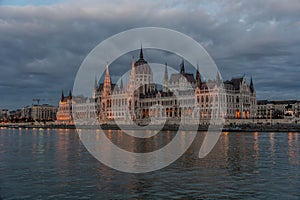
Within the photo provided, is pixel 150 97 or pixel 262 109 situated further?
pixel 262 109

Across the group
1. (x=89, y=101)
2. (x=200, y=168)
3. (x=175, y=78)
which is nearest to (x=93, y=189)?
(x=200, y=168)

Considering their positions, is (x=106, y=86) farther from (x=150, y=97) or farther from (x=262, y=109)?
(x=262, y=109)

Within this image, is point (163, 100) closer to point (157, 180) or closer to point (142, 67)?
point (142, 67)

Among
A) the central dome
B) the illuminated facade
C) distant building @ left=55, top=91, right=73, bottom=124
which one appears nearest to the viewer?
the illuminated facade

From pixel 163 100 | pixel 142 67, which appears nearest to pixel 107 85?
pixel 142 67

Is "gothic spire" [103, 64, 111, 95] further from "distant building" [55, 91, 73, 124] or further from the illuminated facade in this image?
Answer: "distant building" [55, 91, 73, 124]

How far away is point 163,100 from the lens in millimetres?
121000

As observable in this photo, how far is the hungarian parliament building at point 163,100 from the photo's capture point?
10488 centimetres

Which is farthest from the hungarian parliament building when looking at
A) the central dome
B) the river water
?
the river water

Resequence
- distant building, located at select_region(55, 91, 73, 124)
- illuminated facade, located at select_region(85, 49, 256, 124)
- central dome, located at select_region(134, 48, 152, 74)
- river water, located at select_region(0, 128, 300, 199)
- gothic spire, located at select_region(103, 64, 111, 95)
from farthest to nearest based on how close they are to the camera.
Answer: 1. distant building, located at select_region(55, 91, 73, 124)
2. gothic spire, located at select_region(103, 64, 111, 95)
3. central dome, located at select_region(134, 48, 152, 74)
4. illuminated facade, located at select_region(85, 49, 256, 124)
5. river water, located at select_region(0, 128, 300, 199)

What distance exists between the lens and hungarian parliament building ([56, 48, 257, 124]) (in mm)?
104875

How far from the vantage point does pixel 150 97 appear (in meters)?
127

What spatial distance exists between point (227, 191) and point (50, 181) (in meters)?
7.66

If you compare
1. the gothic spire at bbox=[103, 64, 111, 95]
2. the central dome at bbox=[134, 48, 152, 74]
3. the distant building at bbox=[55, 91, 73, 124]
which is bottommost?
the distant building at bbox=[55, 91, 73, 124]
